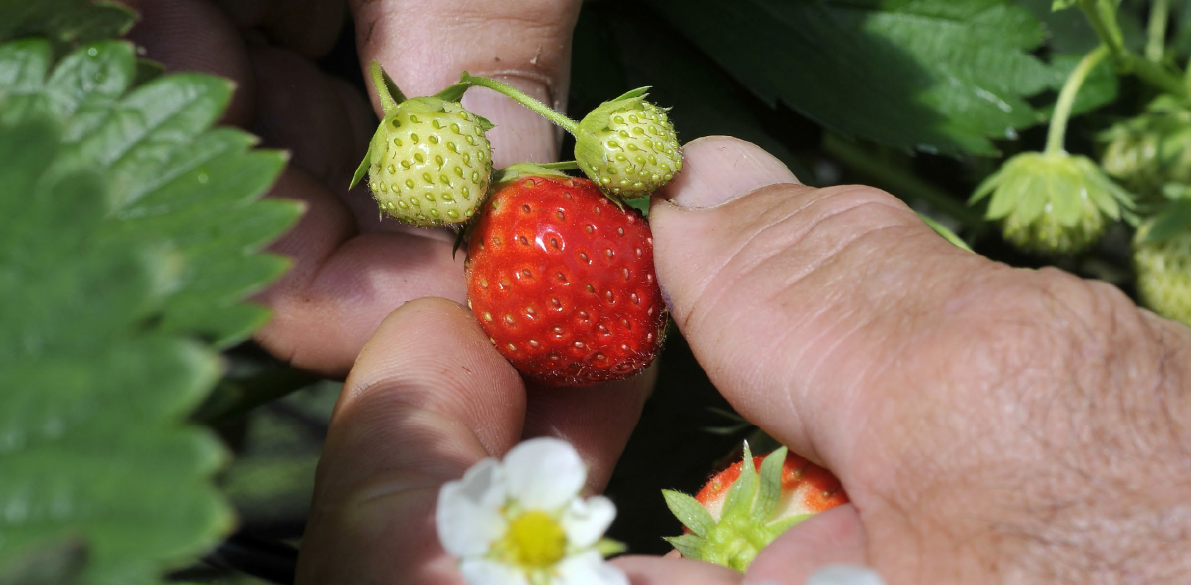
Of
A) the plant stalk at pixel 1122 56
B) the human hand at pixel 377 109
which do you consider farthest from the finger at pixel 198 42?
the plant stalk at pixel 1122 56

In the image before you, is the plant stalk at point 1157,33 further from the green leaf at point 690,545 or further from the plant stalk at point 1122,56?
the green leaf at point 690,545

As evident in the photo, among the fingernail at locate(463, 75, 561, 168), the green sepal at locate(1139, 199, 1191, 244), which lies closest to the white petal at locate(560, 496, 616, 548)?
the fingernail at locate(463, 75, 561, 168)

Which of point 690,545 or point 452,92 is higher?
point 452,92

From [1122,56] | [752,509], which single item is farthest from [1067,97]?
[752,509]

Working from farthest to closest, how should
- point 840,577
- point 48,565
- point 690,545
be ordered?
1. point 690,545
2. point 840,577
3. point 48,565

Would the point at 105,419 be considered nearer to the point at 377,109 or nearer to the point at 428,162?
the point at 428,162
